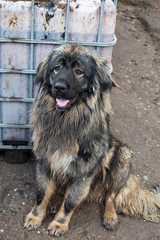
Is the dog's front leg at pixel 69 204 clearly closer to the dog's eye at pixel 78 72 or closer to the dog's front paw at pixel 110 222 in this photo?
the dog's front paw at pixel 110 222

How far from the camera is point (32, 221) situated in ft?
11.5

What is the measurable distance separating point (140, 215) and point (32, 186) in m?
1.35

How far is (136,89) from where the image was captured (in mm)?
6098

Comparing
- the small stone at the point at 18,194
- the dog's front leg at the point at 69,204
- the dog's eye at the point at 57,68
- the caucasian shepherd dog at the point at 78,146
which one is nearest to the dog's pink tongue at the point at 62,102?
the caucasian shepherd dog at the point at 78,146

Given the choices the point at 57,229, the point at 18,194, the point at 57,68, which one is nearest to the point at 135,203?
the point at 57,229

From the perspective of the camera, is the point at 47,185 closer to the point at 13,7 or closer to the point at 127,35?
the point at 13,7

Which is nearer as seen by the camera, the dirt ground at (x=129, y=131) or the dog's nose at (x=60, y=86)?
the dog's nose at (x=60, y=86)

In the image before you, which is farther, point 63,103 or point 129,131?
point 129,131

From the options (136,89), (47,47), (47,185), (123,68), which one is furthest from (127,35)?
(47,185)

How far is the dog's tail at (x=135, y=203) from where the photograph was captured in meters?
3.78

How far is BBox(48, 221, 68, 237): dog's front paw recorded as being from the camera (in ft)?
11.3

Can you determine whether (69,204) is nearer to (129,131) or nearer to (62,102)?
(62,102)

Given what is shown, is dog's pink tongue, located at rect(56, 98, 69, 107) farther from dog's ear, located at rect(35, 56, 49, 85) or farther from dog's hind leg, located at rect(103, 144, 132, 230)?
dog's hind leg, located at rect(103, 144, 132, 230)

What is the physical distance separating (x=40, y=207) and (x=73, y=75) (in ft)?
5.12
